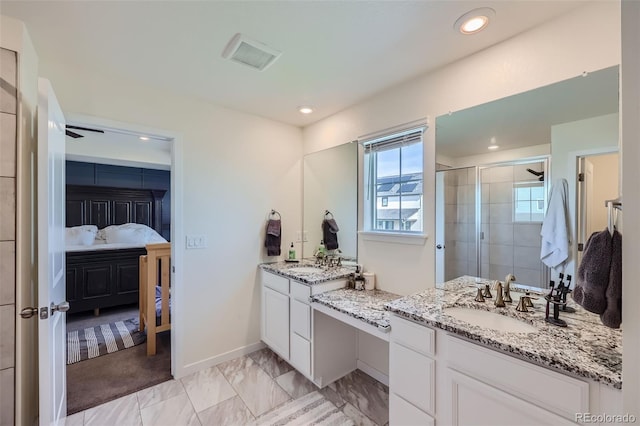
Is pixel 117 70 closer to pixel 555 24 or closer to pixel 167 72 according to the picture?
pixel 167 72

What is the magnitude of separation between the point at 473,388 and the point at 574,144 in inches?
50.6

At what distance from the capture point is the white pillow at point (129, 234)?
14.9 ft

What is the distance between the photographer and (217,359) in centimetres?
254

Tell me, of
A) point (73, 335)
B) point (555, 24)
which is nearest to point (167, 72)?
point (555, 24)

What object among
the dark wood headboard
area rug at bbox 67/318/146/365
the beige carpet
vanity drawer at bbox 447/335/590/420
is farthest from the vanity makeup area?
the dark wood headboard

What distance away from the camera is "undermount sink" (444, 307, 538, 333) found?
1327mm

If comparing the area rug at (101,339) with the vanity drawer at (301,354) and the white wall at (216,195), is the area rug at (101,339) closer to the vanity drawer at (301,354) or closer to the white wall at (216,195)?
the white wall at (216,195)

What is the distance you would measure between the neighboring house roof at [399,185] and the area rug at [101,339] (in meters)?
3.02

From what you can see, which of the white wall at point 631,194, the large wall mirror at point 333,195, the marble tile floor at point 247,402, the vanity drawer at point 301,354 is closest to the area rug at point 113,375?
the marble tile floor at point 247,402

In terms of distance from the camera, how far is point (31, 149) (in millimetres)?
1479

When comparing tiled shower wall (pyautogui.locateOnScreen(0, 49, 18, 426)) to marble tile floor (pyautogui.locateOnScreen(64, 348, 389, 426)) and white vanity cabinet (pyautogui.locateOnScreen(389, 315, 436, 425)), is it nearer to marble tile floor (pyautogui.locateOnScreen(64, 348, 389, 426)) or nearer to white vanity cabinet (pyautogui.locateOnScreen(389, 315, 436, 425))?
marble tile floor (pyautogui.locateOnScreen(64, 348, 389, 426))

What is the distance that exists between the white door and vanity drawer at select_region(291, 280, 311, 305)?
1435mm

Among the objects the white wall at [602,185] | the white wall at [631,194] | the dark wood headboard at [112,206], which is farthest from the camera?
the dark wood headboard at [112,206]

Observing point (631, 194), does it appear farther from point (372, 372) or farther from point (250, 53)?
point (372, 372)
